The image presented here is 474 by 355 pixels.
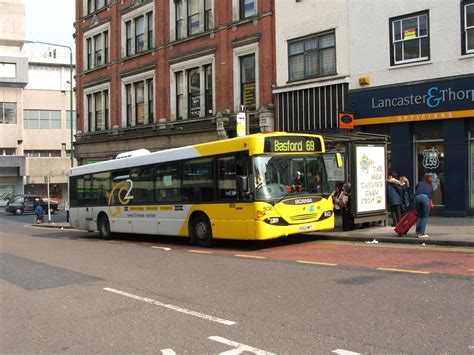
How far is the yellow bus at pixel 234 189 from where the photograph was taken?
12.4 meters

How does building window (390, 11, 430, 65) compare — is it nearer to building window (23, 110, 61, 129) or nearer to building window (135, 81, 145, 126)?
building window (135, 81, 145, 126)

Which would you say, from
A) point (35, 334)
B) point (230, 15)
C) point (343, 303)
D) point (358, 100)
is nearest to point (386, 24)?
point (358, 100)

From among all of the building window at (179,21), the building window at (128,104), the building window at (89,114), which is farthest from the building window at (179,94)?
the building window at (89,114)

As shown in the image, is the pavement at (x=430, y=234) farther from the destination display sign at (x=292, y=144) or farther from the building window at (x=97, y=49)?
the building window at (x=97, y=49)

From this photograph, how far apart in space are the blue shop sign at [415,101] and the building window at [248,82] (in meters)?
5.90

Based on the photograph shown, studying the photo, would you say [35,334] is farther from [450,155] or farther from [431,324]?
[450,155]

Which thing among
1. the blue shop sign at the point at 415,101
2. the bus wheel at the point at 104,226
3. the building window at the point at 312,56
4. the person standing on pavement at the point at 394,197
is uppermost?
the building window at the point at 312,56

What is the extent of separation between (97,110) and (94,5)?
7.57m

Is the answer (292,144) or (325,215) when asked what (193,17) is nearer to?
(292,144)

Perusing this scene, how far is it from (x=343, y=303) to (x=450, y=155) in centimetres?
1254

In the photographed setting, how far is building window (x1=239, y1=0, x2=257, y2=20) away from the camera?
81.1ft

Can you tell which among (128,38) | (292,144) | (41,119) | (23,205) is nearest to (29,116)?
(41,119)

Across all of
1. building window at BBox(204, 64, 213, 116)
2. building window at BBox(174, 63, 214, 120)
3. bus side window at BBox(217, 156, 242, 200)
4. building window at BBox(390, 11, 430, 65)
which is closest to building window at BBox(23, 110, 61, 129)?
building window at BBox(174, 63, 214, 120)

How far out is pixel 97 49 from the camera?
3672cm
